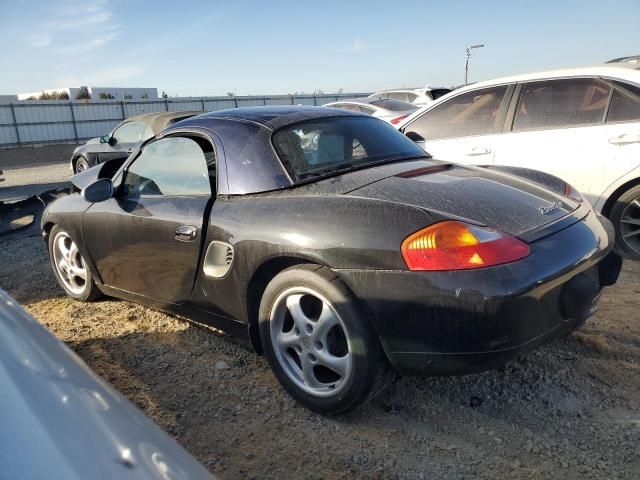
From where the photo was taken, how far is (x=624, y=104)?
4.37 meters

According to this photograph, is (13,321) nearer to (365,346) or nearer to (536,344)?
(365,346)

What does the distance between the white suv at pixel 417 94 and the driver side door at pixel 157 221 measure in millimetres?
11343

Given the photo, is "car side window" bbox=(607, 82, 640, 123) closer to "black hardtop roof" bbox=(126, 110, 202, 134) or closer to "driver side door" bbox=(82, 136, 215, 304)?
"driver side door" bbox=(82, 136, 215, 304)

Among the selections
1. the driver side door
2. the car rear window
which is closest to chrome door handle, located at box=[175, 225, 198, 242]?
the driver side door

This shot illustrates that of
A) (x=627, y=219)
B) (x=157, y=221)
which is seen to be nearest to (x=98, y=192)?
Result: (x=157, y=221)

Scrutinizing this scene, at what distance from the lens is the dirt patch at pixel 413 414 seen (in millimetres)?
2150

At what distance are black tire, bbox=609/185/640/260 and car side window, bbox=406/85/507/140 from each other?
1336 mm

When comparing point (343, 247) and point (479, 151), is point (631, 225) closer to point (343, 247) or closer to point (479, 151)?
point (479, 151)

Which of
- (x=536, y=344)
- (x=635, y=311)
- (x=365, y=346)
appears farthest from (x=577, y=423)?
(x=635, y=311)

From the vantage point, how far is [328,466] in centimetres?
217

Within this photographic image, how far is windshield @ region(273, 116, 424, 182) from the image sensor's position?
279 cm

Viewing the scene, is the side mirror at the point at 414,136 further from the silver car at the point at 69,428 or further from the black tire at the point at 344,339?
the silver car at the point at 69,428

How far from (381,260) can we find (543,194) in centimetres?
111

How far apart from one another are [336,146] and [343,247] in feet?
3.27
